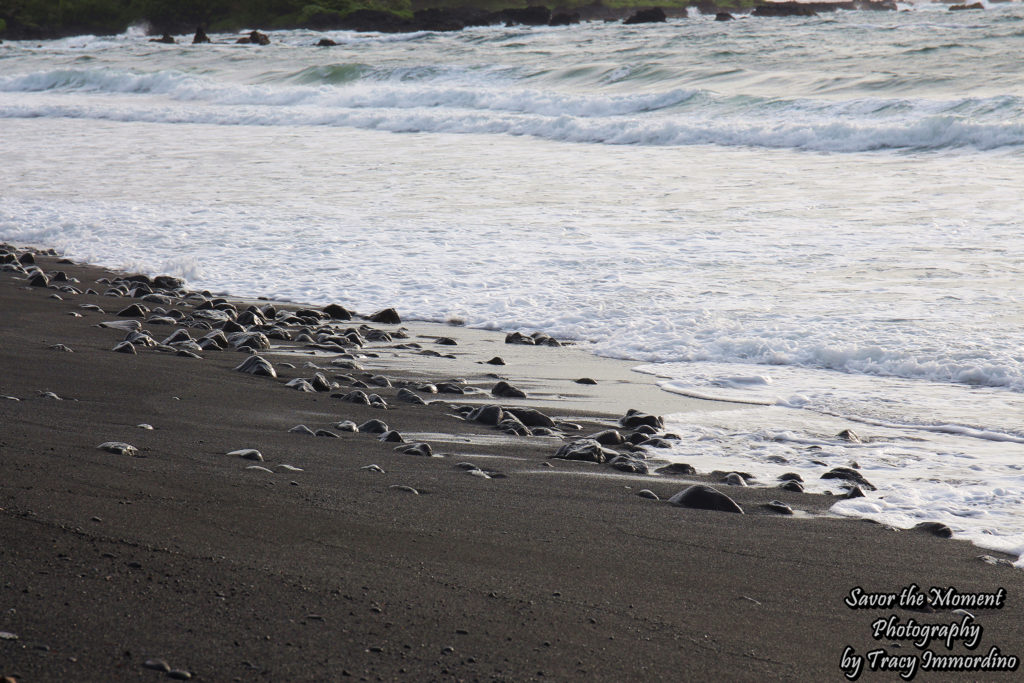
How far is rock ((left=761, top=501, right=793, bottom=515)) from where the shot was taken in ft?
9.61

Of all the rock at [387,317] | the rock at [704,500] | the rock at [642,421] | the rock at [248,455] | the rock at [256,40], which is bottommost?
the rock at [387,317]

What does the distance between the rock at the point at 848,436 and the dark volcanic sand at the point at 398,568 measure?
881 millimetres

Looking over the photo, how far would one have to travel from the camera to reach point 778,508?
2.94m

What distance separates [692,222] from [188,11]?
5929 cm

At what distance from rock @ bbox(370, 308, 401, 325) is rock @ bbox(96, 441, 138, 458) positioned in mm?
3488

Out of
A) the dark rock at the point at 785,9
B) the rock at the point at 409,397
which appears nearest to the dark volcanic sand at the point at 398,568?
the rock at the point at 409,397

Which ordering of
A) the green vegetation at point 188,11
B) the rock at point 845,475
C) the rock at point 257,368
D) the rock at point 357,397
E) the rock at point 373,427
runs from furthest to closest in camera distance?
1. the green vegetation at point 188,11
2. the rock at point 257,368
3. the rock at point 357,397
4. the rock at point 373,427
5. the rock at point 845,475

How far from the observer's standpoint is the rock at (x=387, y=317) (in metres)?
6.24

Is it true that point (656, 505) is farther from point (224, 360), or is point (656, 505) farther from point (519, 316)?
point (519, 316)

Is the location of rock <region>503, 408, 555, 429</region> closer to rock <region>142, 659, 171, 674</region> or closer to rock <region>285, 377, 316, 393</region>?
rock <region>285, 377, 316, 393</region>

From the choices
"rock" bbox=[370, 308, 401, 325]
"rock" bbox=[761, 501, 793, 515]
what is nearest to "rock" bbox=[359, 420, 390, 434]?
"rock" bbox=[761, 501, 793, 515]

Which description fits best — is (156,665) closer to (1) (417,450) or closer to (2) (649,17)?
(1) (417,450)

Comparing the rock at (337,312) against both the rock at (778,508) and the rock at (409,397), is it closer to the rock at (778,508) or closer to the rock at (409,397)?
the rock at (409,397)

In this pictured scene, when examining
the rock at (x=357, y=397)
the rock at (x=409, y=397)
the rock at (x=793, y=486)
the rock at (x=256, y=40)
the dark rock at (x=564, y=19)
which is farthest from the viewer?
the dark rock at (x=564, y=19)
